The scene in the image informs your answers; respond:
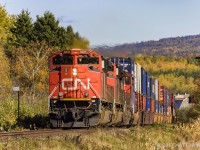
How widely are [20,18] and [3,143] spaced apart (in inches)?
1946

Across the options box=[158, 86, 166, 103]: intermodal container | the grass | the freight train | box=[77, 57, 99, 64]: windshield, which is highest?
box=[77, 57, 99, 64]: windshield

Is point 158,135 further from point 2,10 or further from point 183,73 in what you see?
point 183,73

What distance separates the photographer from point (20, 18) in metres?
62.0

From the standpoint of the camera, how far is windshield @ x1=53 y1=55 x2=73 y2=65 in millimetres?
22797

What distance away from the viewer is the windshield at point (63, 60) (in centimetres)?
2280

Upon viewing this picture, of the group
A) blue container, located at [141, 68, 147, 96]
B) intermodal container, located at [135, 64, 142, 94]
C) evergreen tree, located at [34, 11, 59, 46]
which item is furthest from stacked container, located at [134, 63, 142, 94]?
evergreen tree, located at [34, 11, 59, 46]

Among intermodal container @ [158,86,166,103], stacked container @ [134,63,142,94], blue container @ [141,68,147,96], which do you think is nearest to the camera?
stacked container @ [134,63,142,94]

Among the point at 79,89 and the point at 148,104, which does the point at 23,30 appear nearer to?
the point at 148,104

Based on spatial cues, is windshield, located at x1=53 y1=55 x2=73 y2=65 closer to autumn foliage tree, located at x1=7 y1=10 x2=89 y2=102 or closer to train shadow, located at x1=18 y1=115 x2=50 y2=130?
train shadow, located at x1=18 y1=115 x2=50 y2=130

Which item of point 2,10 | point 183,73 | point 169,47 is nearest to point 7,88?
point 2,10

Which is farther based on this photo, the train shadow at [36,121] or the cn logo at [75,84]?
the train shadow at [36,121]

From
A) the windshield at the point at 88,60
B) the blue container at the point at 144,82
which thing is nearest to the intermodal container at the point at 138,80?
the blue container at the point at 144,82

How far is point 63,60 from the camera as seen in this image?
22.9 metres

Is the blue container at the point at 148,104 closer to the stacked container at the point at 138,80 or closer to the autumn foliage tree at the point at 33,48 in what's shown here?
the stacked container at the point at 138,80
